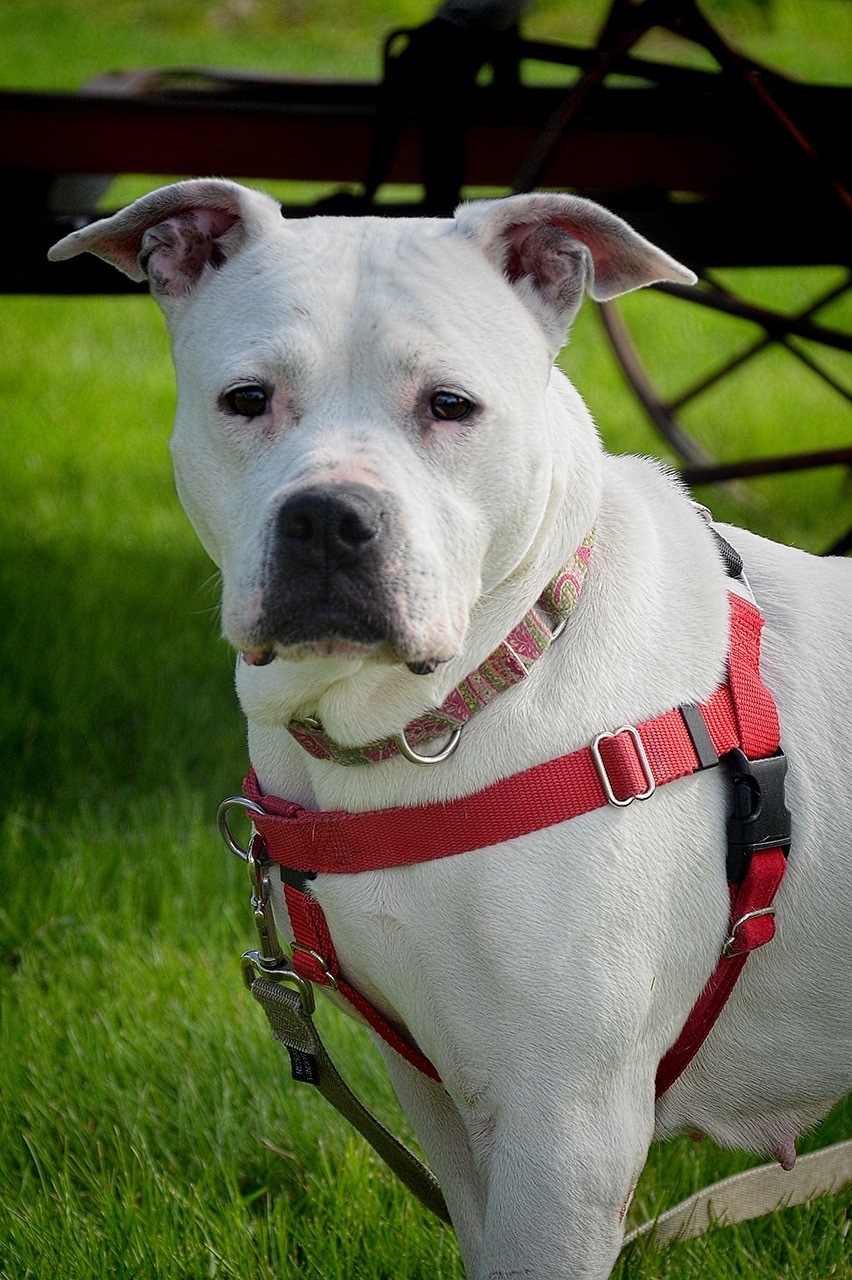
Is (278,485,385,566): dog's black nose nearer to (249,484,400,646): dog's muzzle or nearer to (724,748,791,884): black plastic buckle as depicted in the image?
(249,484,400,646): dog's muzzle

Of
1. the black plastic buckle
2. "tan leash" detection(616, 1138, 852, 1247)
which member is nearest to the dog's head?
the black plastic buckle

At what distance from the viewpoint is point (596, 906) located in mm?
1696

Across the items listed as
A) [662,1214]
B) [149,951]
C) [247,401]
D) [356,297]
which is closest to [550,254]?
[356,297]

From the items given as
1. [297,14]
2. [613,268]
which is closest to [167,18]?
[297,14]

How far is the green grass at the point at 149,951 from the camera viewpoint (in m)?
2.13

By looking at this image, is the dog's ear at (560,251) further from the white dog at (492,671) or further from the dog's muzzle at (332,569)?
the dog's muzzle at (332,569)

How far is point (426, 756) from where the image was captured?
1.76 meters

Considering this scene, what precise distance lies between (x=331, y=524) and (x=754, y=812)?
26.5 inches

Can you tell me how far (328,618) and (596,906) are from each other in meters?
0.48

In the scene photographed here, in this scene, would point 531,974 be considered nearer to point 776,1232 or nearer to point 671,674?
point 671,674

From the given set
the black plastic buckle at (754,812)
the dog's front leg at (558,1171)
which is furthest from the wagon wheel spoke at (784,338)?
the dog's front leg at (558,1171)

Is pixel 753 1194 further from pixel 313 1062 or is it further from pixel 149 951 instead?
pixel 149 951

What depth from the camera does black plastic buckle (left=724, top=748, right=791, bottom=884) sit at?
1.79m

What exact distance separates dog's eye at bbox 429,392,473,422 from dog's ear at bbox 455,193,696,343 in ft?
0.87
